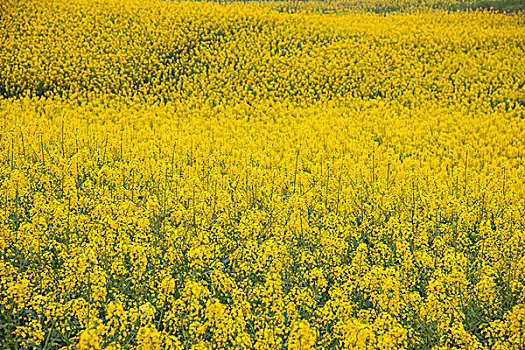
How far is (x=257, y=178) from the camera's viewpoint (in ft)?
35.5

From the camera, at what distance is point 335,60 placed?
26.9 metres

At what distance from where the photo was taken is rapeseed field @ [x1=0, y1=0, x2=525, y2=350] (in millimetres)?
5566

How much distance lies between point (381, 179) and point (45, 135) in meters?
10.2

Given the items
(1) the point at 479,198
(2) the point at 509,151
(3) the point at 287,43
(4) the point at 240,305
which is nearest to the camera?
(4) the point at 240,305

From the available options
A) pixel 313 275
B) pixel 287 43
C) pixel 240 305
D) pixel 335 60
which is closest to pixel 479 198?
pixel 313 275

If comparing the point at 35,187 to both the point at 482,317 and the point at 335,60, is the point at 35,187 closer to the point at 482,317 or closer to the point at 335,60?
the point at 482,317

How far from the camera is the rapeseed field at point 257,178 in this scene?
557cm

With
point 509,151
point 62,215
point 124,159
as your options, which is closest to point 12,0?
point 124,159

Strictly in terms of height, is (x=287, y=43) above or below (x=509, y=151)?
above

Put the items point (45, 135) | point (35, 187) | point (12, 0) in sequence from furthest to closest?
1. point (12, 0)
2. point (45, 135)
3. point (35, 187)

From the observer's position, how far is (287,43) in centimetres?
2927

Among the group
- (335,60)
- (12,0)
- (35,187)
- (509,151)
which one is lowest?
(509,151)

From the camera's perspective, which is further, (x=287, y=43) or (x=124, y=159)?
(x=287, y=43)

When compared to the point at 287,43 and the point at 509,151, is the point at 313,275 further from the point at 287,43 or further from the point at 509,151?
the point at 287,43
